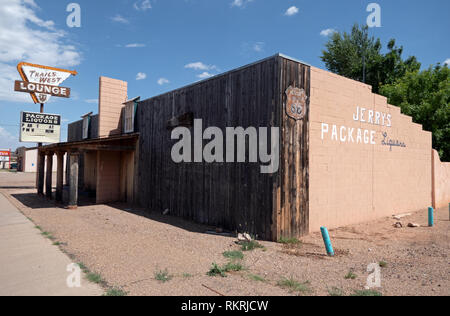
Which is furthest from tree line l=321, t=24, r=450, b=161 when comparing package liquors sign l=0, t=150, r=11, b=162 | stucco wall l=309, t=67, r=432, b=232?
package liquors sign l=0, t=150, r=11, b=162

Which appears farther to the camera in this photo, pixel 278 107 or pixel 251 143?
pixel 251 143

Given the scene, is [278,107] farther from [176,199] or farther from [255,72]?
[176,199]

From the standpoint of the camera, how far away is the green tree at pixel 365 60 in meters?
25.9

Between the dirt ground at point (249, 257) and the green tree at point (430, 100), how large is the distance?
10.3 m

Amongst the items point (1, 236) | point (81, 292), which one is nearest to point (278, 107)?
point (81, 292)

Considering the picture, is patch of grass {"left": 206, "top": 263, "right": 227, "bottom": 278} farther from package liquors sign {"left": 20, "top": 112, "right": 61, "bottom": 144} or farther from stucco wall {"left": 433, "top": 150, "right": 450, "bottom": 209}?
package liquors sign {"left": 20, "top": 112, "right": 61, "bottom": 144}

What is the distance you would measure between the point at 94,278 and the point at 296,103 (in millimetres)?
6439

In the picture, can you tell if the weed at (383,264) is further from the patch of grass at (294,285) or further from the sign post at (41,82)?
the sign post at (41,82)

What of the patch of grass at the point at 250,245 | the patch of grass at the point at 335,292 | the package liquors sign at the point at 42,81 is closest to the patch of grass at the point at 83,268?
the patch of grass at the point at 250,245

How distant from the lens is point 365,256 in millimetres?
6621

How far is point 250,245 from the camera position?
7.00m

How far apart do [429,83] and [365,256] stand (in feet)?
58.8

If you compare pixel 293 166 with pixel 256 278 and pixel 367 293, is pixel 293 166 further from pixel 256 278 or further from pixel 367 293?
pixel 367 293

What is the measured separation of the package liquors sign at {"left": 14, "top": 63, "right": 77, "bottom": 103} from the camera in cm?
1986
